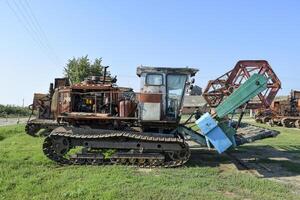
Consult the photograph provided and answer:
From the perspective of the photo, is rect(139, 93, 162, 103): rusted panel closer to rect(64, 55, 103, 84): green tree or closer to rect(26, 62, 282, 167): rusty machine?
rect(26, 62, 282, 167): rusty machine

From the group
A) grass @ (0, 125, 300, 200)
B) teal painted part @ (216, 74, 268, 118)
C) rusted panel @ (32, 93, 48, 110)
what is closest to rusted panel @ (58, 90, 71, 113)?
grass @ (0, 125, 300, 200)

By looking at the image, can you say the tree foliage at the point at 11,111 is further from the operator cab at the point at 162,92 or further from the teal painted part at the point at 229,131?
the teal painted part at the point at 229,131

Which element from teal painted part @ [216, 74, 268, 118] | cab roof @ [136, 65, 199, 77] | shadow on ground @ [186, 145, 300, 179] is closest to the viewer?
teal painted part @ [216, 74, 268, 118]

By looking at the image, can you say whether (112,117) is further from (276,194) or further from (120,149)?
(276,194)

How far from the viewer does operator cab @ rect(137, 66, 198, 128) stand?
12523 mm

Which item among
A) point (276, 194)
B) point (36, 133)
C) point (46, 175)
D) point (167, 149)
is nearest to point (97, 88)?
point (167, 149)

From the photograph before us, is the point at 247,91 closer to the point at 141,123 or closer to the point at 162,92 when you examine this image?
the point at 162,92

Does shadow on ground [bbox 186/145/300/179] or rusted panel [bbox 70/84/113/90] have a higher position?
rusted panel [bbox 70/84/113/90]

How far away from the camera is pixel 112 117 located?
41.6 feet

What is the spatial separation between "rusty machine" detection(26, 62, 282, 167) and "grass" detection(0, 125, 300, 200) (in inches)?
29.8

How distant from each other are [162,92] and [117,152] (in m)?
2.24

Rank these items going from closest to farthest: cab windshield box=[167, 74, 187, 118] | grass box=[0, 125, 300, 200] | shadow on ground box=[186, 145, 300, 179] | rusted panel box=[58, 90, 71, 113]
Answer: grass box=[0, 125, 300, 200], shadow on ground box=[186, 145, 300, 179], cab windshield box=[167, 74, 187, 118], rusted panel box=[58, 90, 71, 113]

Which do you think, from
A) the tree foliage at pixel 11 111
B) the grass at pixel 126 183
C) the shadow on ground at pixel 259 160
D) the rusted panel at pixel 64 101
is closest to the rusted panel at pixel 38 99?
the rusted panel at pixel 64 101

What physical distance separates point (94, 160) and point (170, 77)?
3390 millimetres
